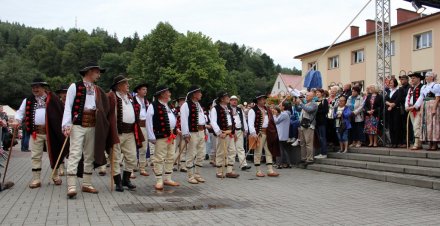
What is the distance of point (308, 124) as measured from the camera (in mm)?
12469

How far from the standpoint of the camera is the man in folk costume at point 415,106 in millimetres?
10836

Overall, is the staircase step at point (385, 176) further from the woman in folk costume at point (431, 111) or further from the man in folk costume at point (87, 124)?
the man in folk costume at point (87, 124)

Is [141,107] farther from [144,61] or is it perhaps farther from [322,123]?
[144,61]

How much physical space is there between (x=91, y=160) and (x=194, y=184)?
2.53 meters

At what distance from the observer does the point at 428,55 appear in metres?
31.7

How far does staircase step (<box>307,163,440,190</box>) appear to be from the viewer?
29.1 ft

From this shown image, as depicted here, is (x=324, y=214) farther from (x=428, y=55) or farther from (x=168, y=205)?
(x=428, y=55)

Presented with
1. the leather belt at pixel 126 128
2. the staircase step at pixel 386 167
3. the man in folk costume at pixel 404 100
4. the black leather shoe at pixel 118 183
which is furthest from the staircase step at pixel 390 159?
the black leather shoe at pixel 118 183

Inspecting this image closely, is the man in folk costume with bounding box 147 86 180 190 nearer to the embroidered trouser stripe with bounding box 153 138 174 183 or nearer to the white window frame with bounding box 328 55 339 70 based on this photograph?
the embroidered trouser stripe with bounding box 153 138 174 183

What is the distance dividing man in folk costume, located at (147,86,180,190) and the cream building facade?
20570mm

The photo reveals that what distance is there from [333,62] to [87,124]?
124 ft

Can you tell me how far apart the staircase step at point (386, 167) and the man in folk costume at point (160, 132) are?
17.5 ft

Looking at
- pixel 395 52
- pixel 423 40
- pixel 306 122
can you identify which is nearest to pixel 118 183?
pixel 306 122

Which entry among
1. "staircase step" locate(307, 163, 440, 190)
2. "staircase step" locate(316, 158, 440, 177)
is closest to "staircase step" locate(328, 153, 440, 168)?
"staircase step" locate(316, 158, 440, 177)
